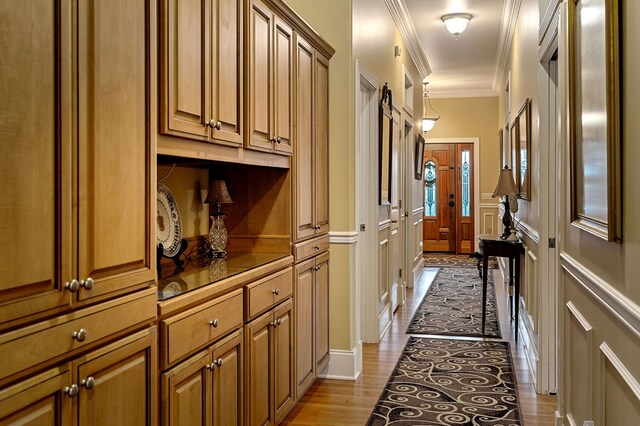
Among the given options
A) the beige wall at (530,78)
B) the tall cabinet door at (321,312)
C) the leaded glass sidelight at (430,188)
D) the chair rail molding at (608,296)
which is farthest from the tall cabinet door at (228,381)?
the leaded glass sidelight at (430,188)

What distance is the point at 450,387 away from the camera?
12.7 feet

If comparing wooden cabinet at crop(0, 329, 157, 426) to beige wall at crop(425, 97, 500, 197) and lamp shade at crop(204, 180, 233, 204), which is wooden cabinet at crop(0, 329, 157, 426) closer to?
lamp shade at crop(204, 180, 233, 204)

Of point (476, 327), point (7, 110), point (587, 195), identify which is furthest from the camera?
point (476, 327)

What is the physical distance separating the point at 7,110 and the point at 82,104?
9.7 inches

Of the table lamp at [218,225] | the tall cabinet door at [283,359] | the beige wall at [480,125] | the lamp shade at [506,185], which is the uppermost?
the beige wall at [480,125]

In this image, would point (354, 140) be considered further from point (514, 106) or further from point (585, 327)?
point (514, 106)

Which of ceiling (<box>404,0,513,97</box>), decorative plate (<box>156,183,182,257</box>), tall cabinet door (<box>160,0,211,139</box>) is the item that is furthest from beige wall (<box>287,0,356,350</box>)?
ceiling (<box>404,0,513,97</box>)

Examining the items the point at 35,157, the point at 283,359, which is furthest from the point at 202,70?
the point at 283,359

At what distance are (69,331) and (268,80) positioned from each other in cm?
176

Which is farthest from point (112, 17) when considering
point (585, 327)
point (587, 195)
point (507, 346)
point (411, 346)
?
point (507, 346)

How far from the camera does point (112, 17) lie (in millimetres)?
1613

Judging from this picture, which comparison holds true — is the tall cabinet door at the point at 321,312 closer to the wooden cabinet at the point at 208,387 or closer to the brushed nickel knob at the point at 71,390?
the wooden cabinet at the point at 208,387

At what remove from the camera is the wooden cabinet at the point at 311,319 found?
10.9ft

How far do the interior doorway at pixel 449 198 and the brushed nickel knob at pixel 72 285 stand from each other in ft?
34.5
